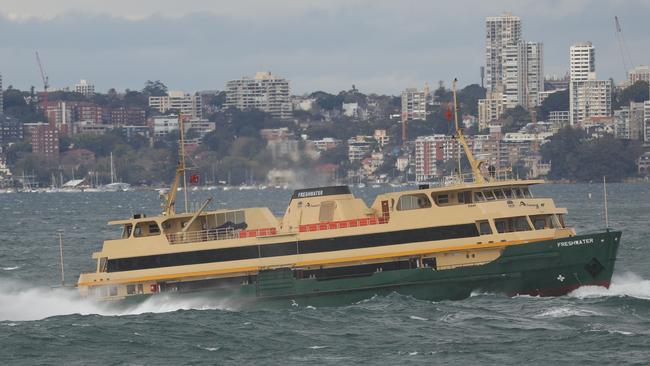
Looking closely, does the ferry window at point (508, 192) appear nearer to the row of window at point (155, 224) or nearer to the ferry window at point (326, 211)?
the ferry window at point (326, 211)

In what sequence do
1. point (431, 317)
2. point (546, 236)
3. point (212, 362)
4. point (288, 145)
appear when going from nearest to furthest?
point (212, 362)
point (431, 317)
point (546, 236)
point (288, 145)

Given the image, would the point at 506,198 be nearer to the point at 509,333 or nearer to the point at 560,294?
the point at 560,294

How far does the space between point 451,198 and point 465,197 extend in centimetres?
41

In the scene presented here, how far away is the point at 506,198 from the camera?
4419cm

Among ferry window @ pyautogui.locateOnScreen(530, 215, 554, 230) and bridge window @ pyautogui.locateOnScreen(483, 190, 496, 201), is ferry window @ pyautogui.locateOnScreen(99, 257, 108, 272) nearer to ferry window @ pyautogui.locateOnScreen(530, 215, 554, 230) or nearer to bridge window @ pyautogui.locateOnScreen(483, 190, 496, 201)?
bridge window @ pyautogui.locateOnScreen(483, 190, 496, 201)

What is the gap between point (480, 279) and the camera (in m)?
43.1

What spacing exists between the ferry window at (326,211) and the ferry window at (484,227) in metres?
4.39

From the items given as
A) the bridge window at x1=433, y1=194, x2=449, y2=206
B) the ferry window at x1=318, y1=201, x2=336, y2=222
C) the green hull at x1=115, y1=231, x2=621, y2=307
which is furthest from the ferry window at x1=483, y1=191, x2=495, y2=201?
the ferry window at x1=318, y1=201, x2=336, y2=222

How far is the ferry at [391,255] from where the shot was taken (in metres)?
43.1

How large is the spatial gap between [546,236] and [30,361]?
49.7 feet

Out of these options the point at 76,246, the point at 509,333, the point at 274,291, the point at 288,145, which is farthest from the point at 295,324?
the point at 76,246

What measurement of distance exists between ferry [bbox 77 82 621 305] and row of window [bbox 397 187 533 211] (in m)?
0.03

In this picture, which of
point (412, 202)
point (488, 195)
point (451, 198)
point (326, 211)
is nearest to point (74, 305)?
point (326, 211)

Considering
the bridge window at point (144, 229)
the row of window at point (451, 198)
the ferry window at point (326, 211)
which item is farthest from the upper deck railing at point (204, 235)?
the row of window at point (451, 198)
